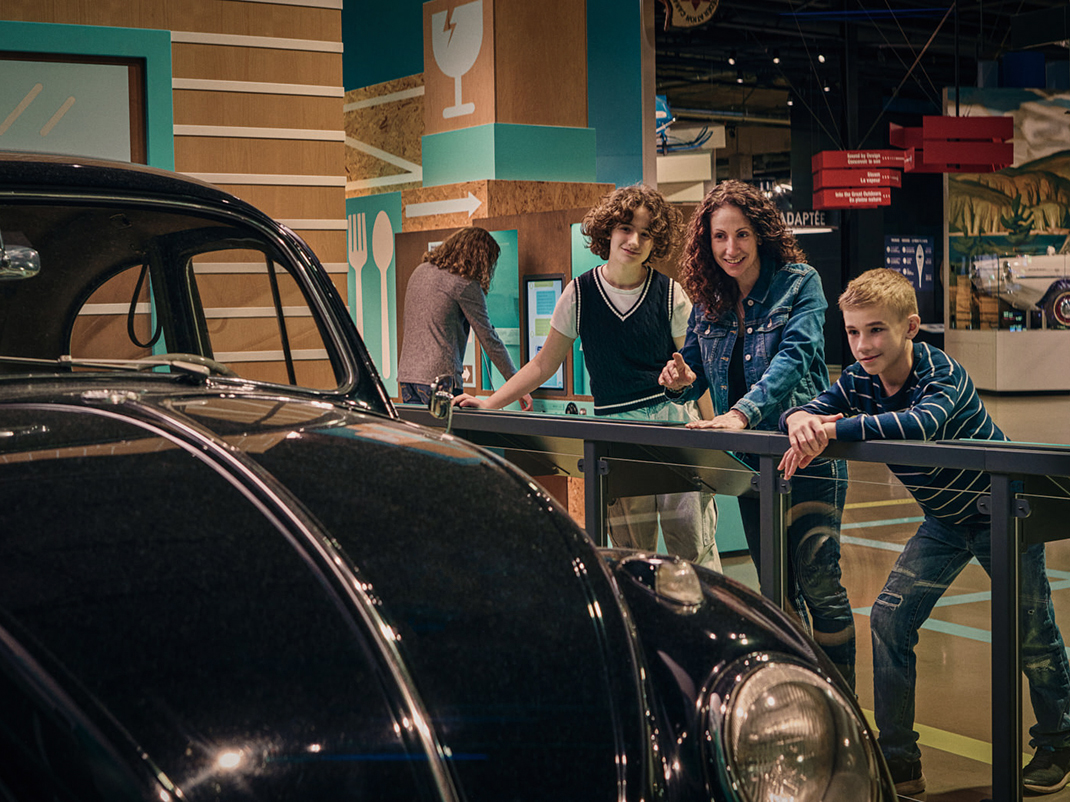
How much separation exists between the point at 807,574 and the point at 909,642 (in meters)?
0.36

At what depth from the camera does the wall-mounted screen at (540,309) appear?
750 centimetres

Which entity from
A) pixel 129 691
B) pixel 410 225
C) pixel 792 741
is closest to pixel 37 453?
pixel 129 691

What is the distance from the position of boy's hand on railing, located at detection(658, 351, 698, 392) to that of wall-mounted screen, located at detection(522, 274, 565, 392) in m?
3.76

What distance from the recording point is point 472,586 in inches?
61.8

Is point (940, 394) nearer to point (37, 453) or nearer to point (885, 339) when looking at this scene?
point (885, 339)

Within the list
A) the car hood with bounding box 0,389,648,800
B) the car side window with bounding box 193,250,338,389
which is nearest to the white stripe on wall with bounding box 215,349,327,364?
the car side window with bounding box 193,250,338,389

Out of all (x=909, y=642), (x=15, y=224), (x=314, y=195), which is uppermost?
(x=314, y=195)

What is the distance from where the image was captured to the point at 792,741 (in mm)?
1594

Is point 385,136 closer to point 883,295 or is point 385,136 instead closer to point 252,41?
point 252,41

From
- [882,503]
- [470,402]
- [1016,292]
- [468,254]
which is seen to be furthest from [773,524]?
[1016,292]

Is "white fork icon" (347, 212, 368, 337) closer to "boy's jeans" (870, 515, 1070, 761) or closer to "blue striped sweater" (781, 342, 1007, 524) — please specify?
"blue striped sweater" (781, 342, 1007, 524)

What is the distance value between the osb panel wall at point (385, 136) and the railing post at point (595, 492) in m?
6.30

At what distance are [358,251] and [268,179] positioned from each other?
4122 millimetres

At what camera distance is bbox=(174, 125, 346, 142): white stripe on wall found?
5570 mm
